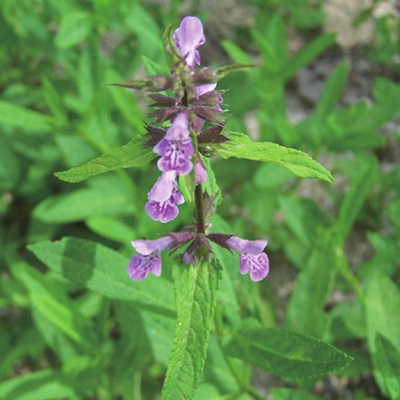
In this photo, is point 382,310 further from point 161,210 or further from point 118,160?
point 118,160

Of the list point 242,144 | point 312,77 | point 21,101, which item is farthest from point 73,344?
point 312,77

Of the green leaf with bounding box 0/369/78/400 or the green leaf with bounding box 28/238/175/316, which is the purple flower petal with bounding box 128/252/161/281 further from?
the green leaf with bounding box 0/369/78/400

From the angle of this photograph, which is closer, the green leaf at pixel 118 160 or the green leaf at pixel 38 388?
the green leaf at pixel 118 160

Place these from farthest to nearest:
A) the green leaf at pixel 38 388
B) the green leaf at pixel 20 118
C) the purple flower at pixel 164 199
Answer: the green leaf at pixel 20 118
the green leaf at pixel 38 388
the purple flower at pixel 164 199

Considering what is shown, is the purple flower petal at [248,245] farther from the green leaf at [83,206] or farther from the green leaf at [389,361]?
the green leaf at [83,206]

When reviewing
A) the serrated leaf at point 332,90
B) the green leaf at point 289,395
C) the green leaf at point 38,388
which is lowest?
the green leaf at point 289,395

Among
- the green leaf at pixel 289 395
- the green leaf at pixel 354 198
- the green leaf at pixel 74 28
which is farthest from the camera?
the green leaf at pixel 74 28

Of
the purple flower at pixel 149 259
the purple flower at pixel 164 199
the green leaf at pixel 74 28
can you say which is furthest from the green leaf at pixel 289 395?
the green leaf at pixel 74 28

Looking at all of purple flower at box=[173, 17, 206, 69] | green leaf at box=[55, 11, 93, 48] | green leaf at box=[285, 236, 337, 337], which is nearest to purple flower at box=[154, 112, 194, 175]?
purple flower at box=[173, 17, 206, 69]
